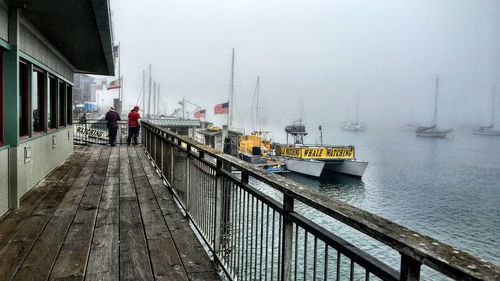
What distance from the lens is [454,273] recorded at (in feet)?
3.42

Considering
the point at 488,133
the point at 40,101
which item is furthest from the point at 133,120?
the point at 488,133

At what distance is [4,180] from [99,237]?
6.43 ft

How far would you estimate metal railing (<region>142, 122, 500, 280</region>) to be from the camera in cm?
116

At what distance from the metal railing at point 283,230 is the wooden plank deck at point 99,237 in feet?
1.03

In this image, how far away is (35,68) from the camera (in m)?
7.07

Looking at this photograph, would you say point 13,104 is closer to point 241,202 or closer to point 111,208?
point 111,208

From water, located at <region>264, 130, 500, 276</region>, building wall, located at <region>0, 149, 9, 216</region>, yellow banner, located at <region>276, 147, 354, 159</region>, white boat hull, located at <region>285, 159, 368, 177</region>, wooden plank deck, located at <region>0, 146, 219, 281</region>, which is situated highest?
building wall, located at <region>0, 149, 9, 216</region>

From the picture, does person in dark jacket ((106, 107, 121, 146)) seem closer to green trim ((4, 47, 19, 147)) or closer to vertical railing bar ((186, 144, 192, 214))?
green trim ((4, 47, 19, 147))

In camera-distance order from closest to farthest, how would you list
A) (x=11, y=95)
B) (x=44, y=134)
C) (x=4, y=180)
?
1. (x=4, y=180)
2. (x=11, y=95)
3. (x=44, y=134)

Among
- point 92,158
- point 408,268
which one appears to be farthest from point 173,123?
point 408,268

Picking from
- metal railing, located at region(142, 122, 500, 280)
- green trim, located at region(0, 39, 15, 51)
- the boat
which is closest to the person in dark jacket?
green trim, located at region(0, 39, 15, 51)

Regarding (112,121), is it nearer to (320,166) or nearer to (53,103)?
(53,103)

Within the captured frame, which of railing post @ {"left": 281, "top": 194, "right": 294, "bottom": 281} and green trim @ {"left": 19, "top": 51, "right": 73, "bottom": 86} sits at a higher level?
green trim @ {"left": 19, "top": 51, "right": 73, "bottom": 86}

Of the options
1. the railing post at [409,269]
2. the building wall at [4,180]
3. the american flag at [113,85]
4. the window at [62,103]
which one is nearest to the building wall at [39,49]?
the window at [62,103]
